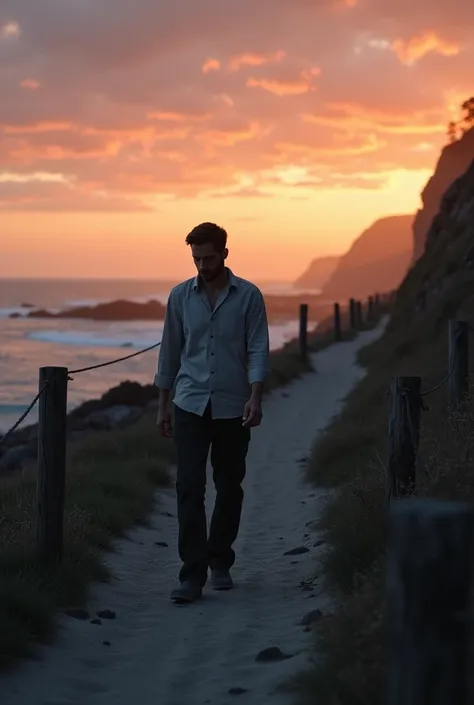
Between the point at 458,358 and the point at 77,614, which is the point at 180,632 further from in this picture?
the point at 458,358

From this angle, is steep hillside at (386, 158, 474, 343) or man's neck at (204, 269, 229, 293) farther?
steep hillside at (386, 158, 474, 343)

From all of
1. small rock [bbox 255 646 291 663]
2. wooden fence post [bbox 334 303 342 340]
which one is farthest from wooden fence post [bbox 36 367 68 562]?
wooden fence post [bbox 334 303 342 340]

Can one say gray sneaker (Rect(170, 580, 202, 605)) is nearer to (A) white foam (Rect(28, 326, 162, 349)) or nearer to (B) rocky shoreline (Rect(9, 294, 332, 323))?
(A) white foam (Rect(28, 326, 162, 349))

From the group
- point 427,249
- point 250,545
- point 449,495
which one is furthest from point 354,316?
point 449,495

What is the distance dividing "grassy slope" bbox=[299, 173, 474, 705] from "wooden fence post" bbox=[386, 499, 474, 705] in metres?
0.82

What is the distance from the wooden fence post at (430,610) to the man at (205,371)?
3.21 metres

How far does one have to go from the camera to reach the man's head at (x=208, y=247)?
20.6 feet

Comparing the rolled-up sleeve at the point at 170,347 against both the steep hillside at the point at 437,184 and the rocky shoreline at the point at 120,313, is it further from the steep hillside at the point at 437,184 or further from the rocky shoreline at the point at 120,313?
the rocky shoreline at the point at 120,313

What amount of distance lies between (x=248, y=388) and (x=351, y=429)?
5.97 meters

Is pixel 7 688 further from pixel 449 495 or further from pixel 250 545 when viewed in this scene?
pixel 250 545

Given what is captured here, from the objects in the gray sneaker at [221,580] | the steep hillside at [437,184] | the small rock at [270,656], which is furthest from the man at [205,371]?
the steep hillside at [437,184]

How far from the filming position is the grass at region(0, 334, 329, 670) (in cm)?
546

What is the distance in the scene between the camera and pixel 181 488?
6496 mm

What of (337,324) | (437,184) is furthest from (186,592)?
(437,184)
